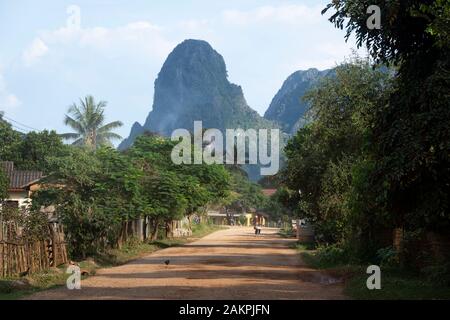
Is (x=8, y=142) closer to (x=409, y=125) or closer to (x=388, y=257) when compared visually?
(x=388, y=257)

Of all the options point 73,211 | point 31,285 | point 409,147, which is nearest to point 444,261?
point 409,147

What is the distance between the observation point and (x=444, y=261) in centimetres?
1413

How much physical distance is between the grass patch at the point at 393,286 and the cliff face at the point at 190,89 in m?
148

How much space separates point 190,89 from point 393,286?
16347 cm

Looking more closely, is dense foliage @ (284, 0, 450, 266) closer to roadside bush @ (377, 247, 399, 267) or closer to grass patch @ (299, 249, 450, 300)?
roadside bush @ (377, 247, 399, 267)

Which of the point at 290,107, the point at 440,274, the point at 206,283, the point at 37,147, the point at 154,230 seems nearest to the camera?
the point at 440,274

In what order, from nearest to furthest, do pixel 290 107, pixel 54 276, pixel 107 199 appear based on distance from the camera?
1. pixel 54 276
2. pixel 107 199
3. pixel 290 107

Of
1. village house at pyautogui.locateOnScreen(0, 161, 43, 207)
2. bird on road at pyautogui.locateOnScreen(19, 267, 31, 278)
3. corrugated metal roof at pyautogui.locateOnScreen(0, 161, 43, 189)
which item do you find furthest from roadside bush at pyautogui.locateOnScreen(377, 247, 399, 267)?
corrugated metal roof at pyautogui.locateOnScreen(0, 161, 43, 189)

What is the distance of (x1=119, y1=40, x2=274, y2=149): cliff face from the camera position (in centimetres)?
16925

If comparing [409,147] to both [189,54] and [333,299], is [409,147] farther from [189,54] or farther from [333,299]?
[189,54]

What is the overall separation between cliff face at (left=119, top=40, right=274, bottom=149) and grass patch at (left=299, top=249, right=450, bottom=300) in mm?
148356

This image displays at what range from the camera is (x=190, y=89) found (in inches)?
6885

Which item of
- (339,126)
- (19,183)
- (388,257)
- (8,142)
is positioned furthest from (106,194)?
(8,142)

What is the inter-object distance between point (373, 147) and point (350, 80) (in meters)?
12.5
